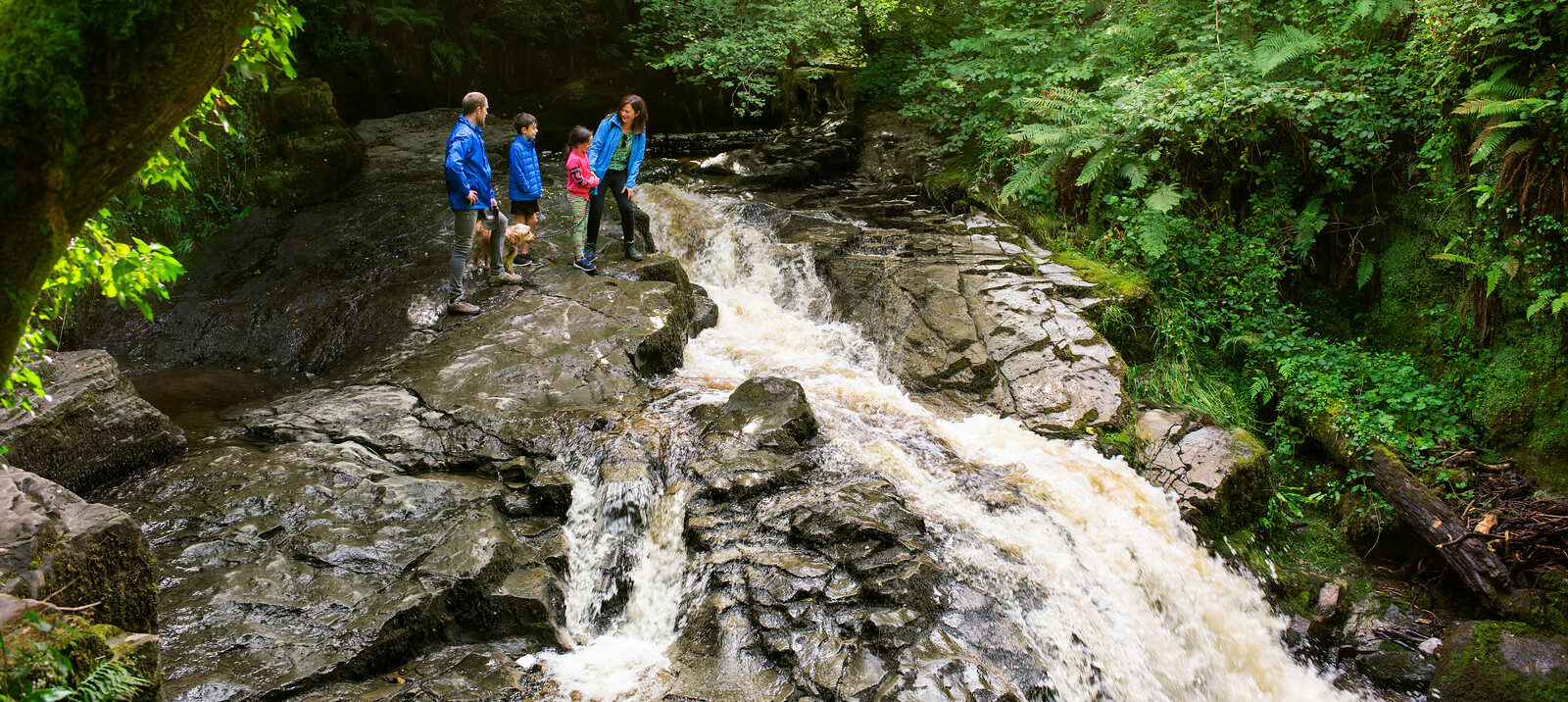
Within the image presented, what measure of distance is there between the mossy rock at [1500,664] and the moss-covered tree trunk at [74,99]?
8075mm

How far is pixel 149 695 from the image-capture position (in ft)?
9.11

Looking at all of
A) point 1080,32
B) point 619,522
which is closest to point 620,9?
point 1080,32

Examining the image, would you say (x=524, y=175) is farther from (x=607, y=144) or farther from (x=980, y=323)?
(x=980, y=323)

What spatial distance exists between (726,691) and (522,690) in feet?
3.98

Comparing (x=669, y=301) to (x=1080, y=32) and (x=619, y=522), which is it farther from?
(x=1080, y=32)

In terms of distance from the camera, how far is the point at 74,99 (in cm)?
158

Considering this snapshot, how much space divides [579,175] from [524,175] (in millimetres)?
632

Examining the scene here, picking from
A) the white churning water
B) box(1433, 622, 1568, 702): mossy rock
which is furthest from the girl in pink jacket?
box(1433, 622, 1568, 702): mossy rock

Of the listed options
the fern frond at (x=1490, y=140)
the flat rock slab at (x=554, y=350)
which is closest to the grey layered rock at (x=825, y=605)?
the flat rock slab at (x=554, y=350)

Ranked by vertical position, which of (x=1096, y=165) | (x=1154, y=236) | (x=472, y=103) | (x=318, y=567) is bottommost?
(x=318, y=567)

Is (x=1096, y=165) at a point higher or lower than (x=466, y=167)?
lower

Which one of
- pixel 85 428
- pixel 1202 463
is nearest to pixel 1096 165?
pixel 1202 463

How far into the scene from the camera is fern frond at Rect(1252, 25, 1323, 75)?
300 inches

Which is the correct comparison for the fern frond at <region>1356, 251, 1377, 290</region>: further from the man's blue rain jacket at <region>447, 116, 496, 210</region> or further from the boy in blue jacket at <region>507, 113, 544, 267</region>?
the man's blue rain jacket at <region>447, 116, 496, 210</region>
